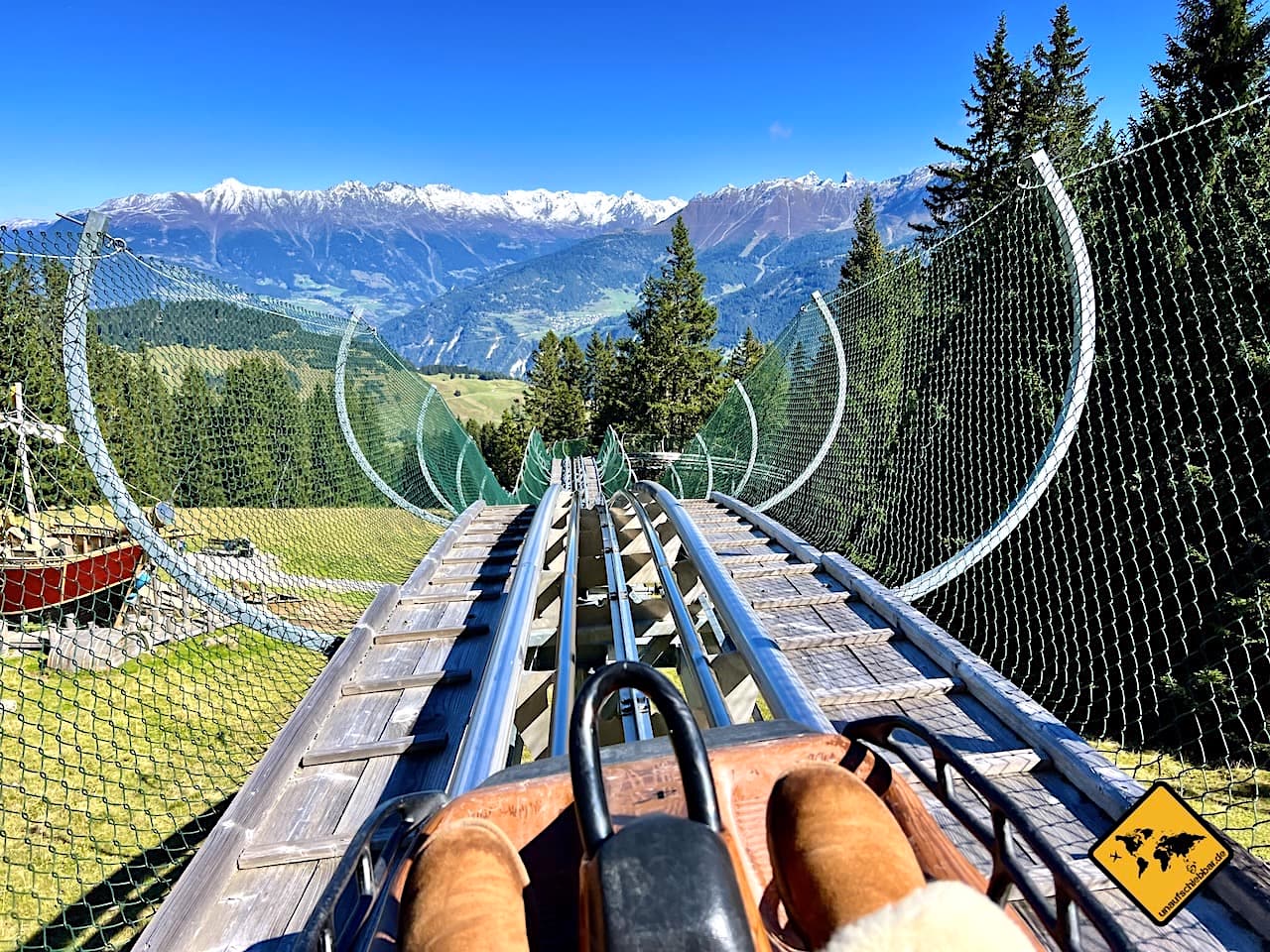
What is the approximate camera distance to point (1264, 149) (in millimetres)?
4285

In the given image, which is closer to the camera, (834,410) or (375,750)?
(375,750)

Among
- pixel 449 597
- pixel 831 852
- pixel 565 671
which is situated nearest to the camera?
pixel 831 852

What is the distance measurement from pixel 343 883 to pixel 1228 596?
5991mm

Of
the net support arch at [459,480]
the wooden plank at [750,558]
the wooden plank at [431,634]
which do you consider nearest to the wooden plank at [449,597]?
the wooden plank at [431,634]

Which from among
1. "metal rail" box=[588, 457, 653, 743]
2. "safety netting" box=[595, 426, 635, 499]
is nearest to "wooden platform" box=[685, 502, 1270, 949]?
"metal rail" box=[588, 457, 653, 743]

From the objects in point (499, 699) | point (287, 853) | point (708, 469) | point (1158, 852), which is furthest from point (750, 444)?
point (1158, 852)

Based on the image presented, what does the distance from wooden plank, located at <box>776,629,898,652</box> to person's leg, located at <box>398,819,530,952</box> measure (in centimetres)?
200

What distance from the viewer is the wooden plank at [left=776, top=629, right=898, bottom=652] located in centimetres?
292

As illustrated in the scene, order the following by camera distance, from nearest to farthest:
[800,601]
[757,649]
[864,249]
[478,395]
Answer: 1. [757,649]
2. [800,601]
3. [864,249]
4. [478,395]

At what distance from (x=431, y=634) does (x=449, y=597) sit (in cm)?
48

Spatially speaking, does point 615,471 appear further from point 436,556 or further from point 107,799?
point 107,799

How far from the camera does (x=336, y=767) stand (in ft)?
7.57

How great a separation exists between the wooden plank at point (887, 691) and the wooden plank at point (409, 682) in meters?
1.34

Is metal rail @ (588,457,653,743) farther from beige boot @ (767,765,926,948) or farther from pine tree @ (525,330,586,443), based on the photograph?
pine tree @ (525,330,586,443)
